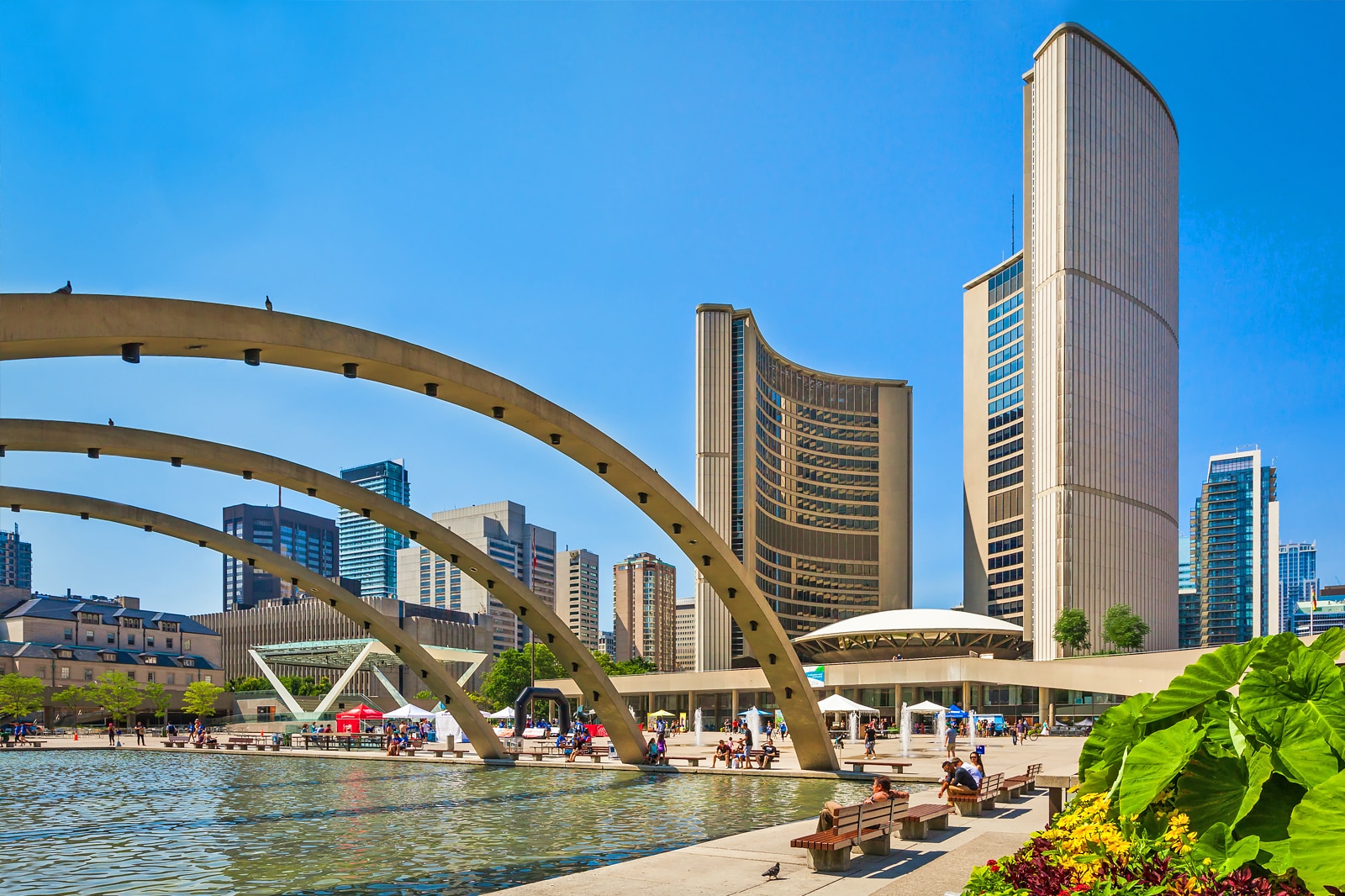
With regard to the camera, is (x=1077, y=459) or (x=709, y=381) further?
(x=709, y=381)

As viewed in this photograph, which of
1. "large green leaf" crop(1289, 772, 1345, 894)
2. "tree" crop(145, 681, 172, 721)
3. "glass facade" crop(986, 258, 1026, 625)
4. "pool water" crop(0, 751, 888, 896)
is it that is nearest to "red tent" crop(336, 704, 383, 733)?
"tree" crop(145, 681, 172, 721)

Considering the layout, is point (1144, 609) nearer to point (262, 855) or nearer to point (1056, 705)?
point (1056, 705)

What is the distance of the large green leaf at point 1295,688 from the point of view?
5.35 m

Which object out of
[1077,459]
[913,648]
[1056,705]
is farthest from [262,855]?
[1077,459]

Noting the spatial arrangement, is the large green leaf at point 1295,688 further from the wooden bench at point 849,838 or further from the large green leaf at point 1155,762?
the wooden bench at point 849,838

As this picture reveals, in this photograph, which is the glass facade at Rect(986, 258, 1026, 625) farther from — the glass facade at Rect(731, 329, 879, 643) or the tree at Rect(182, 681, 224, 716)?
the tree at Rect(182, 681, 224, 716)

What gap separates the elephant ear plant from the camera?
5.10 m

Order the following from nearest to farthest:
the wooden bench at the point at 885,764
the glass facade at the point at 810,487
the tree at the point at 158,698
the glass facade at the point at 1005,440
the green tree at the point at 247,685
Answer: the wooden bench at the point at 885,764, the tree at the point at 158,698, the glass facade at the point at 1005,440, the green tree at the point at 247,685, the glass facade at the point at 810,487

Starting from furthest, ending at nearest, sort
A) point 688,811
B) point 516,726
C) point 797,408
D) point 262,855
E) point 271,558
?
point 797,408, point 516,726, point 271,558, point 688,811, point 262,855

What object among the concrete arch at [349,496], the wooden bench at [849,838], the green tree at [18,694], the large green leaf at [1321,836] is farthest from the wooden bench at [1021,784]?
the green tree at [18,694]

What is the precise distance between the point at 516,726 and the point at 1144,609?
267 ft

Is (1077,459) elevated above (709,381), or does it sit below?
below

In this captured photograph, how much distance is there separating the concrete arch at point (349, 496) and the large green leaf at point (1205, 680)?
75.5ft

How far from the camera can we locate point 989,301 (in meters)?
128
